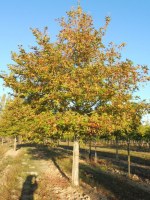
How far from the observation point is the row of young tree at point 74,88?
13648mm

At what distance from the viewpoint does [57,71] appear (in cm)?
1600

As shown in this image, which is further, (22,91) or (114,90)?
(22,91)

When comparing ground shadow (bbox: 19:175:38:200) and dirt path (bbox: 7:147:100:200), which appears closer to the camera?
dirt path (bbox: 7:147:100:200)

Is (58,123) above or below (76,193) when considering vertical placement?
above

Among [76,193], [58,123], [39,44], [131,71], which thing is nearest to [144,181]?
[76,193]

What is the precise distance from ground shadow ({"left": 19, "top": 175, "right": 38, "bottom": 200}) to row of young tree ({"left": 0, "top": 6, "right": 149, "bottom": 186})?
2891 mm

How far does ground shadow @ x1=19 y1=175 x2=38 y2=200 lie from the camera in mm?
13911

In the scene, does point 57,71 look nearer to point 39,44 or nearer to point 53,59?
point 53,59

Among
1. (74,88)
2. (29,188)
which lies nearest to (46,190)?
(29,188)

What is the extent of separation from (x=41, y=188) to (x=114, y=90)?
783cm

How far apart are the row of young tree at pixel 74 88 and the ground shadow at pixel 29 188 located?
2891 millimetres

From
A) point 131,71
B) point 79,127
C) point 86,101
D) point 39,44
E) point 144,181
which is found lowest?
point 144,181

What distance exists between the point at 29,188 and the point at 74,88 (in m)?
7.47

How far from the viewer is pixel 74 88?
1367 centimetres
